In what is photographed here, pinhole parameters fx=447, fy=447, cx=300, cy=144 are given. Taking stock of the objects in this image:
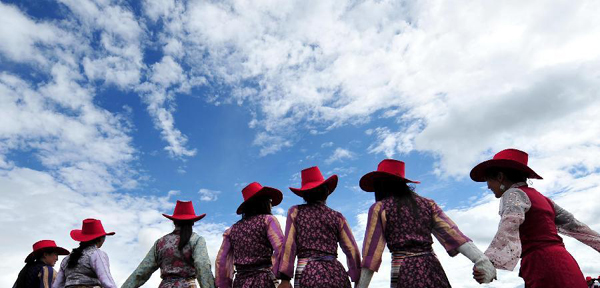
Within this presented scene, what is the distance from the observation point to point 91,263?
7.36 meters

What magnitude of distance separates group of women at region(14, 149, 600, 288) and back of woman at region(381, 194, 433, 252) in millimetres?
11

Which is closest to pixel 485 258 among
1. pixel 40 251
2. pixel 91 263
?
pixel 91 263

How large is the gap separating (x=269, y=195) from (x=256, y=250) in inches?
35.1

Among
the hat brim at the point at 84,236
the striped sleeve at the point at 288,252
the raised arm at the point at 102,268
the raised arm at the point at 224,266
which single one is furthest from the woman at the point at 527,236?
the hat brim at the point at 84,236

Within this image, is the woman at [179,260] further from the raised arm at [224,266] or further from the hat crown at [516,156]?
the hat crown at [516,156]

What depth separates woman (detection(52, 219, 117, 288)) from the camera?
286 inches

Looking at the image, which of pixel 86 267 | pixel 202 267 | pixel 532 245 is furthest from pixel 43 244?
pixel 532 245

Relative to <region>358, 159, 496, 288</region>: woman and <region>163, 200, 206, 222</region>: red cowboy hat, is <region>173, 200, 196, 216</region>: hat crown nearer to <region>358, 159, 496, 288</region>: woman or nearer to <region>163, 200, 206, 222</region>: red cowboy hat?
<region>163, 200, 206, 222</region>: red cowboy hat

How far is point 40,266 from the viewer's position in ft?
30.6

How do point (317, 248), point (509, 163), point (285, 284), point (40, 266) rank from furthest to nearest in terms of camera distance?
point (40, 266) → point (285, 284) → point (317, 248) → point (509, 163)

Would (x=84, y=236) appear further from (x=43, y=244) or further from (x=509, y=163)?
(x=509, y=163)

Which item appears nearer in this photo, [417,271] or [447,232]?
[417,271]

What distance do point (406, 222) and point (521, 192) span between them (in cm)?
124

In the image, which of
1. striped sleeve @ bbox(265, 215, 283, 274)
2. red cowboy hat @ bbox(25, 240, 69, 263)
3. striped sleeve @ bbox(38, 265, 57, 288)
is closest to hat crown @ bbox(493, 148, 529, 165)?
striped sleeve @ bbox(265, 215, 283, 274)
